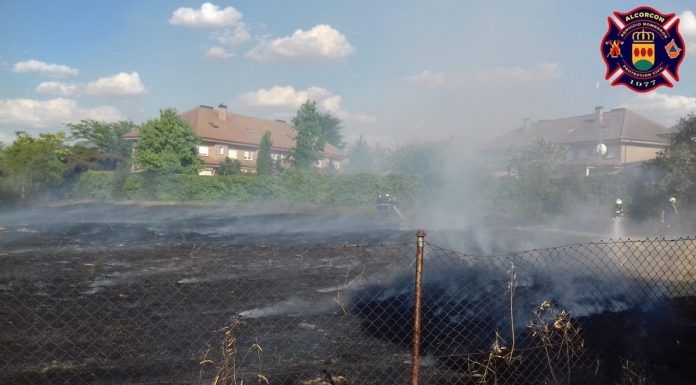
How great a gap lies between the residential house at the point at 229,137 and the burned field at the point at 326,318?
95.7 ft

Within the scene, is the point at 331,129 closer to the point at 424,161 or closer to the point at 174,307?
the point at 424,161

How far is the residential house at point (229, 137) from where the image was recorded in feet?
139

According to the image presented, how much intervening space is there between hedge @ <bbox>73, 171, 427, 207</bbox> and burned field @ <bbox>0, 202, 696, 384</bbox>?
17.4 meters

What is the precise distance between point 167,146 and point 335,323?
27561 millimetres

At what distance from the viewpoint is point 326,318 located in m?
7.31

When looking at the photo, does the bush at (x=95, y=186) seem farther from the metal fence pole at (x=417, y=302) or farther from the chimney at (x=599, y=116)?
the chimney at (x=599, y=116)

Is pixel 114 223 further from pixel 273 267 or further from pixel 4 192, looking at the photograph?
pixel 4 192

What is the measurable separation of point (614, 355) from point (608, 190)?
55.9 feet

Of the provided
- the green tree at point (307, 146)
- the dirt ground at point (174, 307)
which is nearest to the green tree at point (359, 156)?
the green tree at point (307, 146)

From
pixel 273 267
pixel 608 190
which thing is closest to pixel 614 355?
pixel 273 267

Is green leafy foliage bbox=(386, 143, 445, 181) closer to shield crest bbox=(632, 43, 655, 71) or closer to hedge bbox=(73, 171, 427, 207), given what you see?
hedge bbox=(73, 171, 427, 207)

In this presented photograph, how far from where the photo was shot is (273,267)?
1094cm

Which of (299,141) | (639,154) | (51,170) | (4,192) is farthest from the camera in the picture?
(299,141)

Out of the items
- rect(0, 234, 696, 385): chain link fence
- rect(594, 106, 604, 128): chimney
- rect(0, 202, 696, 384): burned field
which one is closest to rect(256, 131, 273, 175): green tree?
rect(0, 202, 696, 384): burned field
